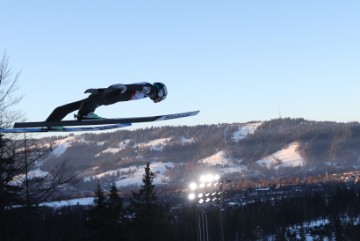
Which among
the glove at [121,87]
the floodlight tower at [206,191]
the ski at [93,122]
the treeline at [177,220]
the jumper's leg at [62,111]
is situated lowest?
the treeline at [177,220]

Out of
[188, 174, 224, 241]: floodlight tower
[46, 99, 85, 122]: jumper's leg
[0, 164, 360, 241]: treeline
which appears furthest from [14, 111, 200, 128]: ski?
[188, 174, 224, 241]: floodlight tower

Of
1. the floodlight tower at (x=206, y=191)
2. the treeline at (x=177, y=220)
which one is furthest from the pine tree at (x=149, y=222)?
the floodlight tower at (x=206, y=191)

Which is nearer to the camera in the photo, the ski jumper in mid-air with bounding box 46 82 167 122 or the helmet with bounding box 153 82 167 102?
the ski jumper in mid-air with bounding box 46 82 167 122

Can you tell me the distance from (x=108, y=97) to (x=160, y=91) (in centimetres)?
145

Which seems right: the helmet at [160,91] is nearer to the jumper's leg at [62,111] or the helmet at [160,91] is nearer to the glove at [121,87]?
the glove at [121,87]

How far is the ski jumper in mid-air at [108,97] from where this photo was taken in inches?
340

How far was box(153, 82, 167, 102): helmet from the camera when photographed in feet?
32.3

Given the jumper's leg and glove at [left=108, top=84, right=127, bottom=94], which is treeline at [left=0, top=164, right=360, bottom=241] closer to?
the jumper's leg

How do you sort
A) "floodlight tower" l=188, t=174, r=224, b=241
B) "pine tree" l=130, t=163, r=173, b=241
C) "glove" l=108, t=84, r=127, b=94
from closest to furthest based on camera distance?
"glove" l=108, t=84, r=127, b=94
"floodlight tower" l=188, t=174, r=224, b=241
"pine tree" l=130, t=163, r=173, b=241

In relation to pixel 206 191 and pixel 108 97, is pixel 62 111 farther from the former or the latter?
pixel 206 191

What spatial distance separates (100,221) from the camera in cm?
2311

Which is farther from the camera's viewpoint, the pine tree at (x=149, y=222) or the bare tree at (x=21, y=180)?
the pine tree at (x=149, y=222)

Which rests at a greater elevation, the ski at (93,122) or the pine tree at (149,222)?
the ski at (93,122)

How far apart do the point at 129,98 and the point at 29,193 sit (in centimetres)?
518
